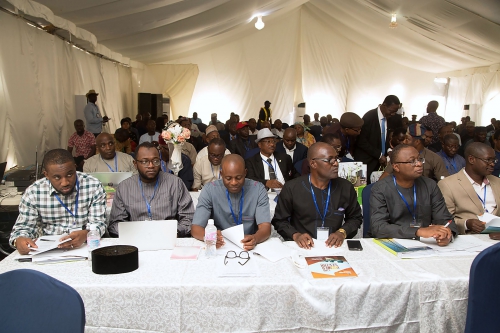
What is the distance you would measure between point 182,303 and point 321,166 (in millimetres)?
1530

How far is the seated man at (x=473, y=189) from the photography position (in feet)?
10.6

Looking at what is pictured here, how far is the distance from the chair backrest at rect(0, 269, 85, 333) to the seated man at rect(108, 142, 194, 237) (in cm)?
180

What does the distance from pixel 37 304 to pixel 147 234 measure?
3.68ft

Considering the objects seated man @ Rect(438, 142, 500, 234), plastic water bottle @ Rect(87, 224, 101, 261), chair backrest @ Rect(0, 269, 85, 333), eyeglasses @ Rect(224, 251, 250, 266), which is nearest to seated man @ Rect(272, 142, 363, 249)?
eyeglasses @ Rect(224, 251, 250, 266)

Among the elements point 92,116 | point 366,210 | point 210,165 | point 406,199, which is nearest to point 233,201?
point 366,210

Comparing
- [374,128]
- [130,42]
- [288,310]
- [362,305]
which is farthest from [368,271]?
[130,42]

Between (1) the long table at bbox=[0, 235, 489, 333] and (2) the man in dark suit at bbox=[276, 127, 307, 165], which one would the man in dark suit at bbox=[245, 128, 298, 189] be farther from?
(1) the long table at bbox=[0, 235, 489, 333]

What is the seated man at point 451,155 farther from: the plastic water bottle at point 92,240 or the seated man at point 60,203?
the plastic water bottle at point 92,240

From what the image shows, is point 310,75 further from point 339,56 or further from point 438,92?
point 438,92

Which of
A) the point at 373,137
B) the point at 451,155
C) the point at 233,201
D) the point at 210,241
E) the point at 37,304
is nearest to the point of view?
the point at 37,304

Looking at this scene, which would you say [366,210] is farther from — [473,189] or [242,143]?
[242,143]

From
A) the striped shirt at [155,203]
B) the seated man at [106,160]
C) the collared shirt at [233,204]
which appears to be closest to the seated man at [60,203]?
the striped shirt at [155,203]

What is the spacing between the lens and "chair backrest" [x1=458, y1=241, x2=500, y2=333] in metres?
1.57

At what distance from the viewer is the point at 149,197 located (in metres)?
3.17
